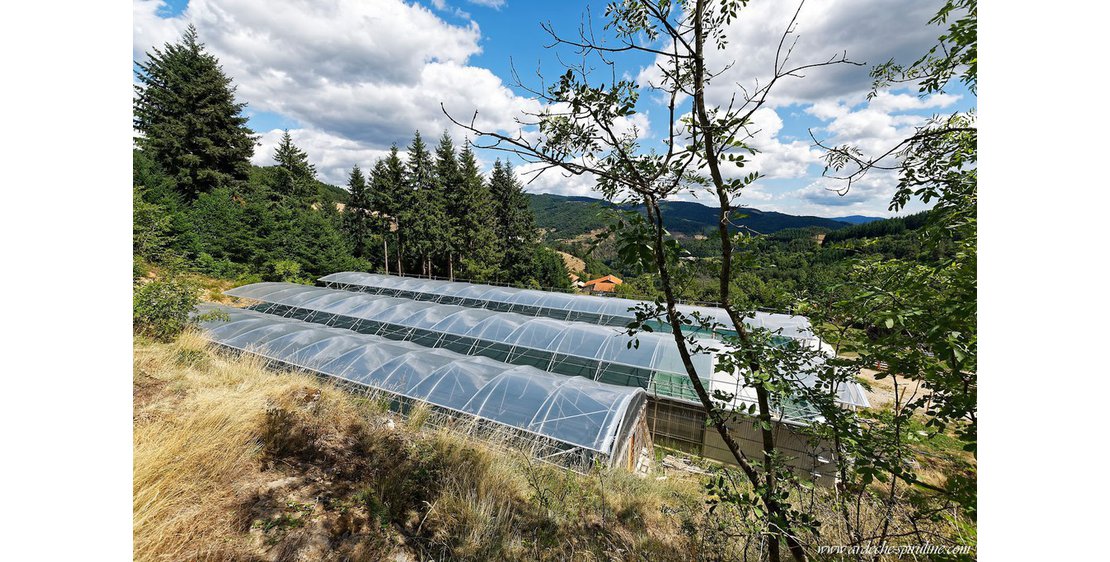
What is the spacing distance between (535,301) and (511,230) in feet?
52.4

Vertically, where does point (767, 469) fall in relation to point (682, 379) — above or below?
above

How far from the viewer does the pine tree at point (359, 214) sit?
33750 millimetres

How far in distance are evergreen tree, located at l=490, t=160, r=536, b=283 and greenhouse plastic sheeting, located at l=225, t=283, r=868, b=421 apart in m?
16.7

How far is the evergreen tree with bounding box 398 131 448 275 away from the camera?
26781 millimetres

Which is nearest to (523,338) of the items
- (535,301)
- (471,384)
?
(471,384)

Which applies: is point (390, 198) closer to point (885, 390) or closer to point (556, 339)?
point (556, 339)

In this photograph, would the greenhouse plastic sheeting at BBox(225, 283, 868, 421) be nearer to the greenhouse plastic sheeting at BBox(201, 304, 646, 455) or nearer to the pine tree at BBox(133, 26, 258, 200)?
the greenhouse plastic sheeting at BBox(201, 304, 646, 455)

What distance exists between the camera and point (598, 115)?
1.81 m

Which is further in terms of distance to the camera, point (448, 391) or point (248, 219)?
point (248, 219)

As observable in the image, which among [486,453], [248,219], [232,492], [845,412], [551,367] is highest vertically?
[248,219]

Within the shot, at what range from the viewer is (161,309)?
667cm

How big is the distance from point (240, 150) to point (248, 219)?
7531 millimetres

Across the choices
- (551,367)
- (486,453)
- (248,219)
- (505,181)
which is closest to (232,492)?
(486,453)
